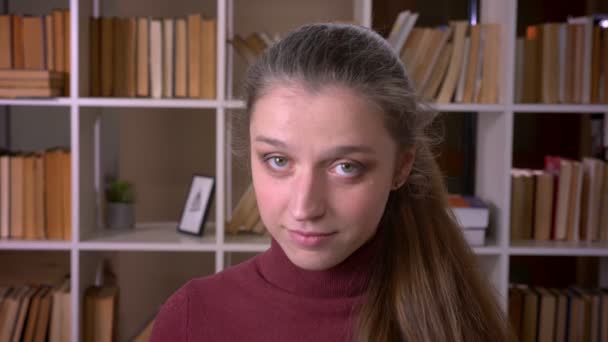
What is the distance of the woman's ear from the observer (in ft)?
3.26

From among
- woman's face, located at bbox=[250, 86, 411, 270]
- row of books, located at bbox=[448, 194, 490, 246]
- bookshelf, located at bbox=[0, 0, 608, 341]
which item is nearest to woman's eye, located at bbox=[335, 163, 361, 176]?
woman's face, located at bbox=[250, 86, 411, 270]

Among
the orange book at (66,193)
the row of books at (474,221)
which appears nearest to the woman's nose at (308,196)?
the row of books at (474,221)

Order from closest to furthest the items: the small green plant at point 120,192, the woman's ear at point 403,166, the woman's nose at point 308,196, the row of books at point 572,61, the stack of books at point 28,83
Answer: the woman's nose at point 308,196, the woman's ear at point 403,166, the stack of books at point 28,83, the row of books at point 572,61, the small green plant at point 120,192

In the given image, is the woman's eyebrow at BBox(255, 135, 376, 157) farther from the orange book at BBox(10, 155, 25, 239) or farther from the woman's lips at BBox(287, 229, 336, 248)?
the orange book at BBox(10, 155, 25, 239)

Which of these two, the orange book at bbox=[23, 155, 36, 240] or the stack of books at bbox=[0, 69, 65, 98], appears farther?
the orange book at bbox=[23, 155, 36, 240]

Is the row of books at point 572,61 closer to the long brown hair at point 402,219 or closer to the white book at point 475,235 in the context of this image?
the white book at point 475,235

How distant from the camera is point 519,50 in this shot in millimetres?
2275

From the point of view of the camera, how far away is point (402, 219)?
1107mm

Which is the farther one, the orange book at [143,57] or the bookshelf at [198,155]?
the orange book at [143,57]

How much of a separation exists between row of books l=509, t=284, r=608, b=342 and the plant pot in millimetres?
1317

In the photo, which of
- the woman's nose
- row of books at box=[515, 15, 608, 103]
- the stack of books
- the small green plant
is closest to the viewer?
the woman's nose

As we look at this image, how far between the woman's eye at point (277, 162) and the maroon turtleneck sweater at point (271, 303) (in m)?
0.19

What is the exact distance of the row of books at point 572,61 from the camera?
2.21 m

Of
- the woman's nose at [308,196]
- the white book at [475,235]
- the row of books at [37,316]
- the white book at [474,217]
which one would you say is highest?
the woman's nose at [308,196]
